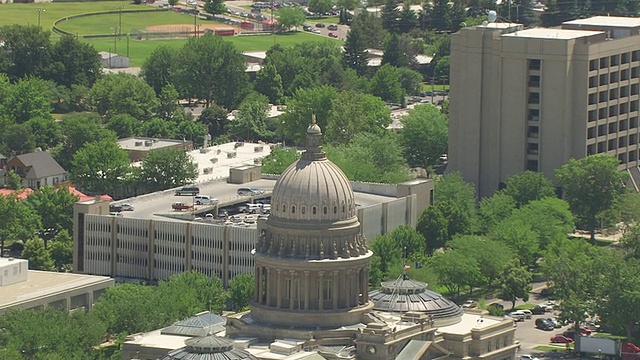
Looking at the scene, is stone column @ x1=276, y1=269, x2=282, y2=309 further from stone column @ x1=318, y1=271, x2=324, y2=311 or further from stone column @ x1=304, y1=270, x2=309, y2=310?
stone column @ x1=318, y1=271, x2=324, y2=311

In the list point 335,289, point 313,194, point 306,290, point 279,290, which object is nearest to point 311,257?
point 306,290

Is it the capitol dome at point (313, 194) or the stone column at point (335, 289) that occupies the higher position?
the capitol dome at point (313, 194)

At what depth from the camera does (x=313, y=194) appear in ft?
551

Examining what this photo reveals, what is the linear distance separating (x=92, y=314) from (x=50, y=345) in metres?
11.4

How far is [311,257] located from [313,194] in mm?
3915

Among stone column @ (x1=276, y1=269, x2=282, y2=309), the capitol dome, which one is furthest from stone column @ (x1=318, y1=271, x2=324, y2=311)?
the capitol dome

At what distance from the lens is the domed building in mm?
167250

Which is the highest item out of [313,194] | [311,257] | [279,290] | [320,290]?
[313,194]

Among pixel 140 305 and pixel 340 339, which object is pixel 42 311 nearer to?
pixel 140 305

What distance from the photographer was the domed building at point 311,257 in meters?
167

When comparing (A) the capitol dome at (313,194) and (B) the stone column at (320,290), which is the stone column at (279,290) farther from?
(A) the capitol dome at (313,194)

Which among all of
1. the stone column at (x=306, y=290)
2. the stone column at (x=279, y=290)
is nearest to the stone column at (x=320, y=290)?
the stone column at (x=306, y=290)

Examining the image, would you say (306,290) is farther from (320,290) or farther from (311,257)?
(311,257)

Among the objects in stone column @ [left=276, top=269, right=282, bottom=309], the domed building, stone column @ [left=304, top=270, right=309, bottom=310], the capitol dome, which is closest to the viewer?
stone column @ [left=304, top=270, right=309, bottom=310]
